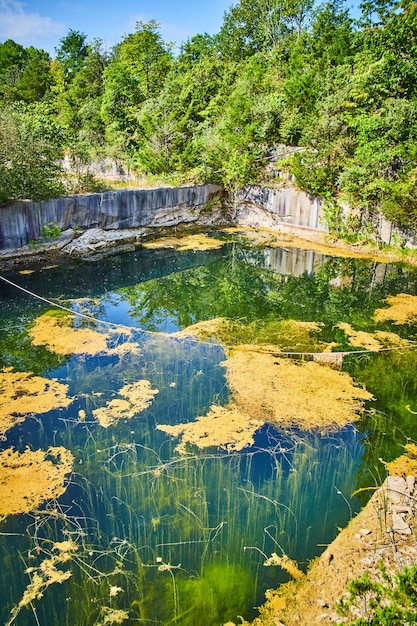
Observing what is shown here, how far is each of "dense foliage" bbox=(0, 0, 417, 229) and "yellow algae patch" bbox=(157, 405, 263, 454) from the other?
22.8 feet

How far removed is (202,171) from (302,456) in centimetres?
1113

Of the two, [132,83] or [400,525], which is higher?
[132,83]

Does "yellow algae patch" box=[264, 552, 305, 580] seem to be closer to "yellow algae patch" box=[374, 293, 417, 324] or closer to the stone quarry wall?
"yellow algae patch" box=[374, 293, 417, 324]

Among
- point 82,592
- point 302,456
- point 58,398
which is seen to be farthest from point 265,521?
point 58,398

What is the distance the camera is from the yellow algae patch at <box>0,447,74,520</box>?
12.1ft

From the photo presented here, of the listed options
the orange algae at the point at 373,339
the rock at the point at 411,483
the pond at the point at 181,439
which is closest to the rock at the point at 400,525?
the rock at the point at 411,483

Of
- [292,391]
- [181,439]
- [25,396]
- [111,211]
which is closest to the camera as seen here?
[181,439]

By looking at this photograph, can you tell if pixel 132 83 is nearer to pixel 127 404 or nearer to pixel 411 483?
pixel 127 404

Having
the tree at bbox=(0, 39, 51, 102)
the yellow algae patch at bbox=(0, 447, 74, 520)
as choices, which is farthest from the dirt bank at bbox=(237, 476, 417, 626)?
the tree at bbox=(0, 39, 51, 102)

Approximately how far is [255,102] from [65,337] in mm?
10720

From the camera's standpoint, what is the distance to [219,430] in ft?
15.1

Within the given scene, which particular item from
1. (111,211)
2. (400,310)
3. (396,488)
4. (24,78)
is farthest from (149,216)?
(24,78)

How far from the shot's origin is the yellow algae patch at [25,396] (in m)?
4.81

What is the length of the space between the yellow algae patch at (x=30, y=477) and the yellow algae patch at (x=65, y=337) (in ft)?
6.78
